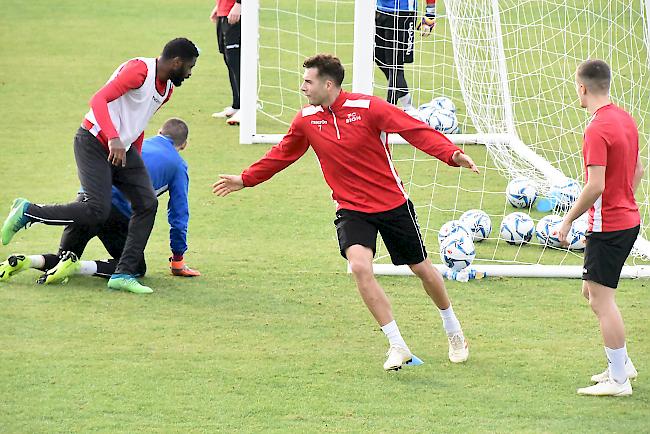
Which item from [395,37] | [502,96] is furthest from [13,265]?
[502,96]

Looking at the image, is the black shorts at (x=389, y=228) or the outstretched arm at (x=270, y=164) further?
the outstretched arm at (x=270, y=164)

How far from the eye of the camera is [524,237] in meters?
8.81

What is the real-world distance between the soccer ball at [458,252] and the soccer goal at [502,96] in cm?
21

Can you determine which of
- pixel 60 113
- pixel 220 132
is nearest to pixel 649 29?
pixel 220 132

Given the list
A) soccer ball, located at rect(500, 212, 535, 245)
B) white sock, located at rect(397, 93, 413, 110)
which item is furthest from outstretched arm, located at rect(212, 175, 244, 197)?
white sock, located at rect(397, 93, 413, 110)

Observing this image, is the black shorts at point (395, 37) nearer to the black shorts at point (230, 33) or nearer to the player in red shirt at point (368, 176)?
the black shorts at point (230, 33)

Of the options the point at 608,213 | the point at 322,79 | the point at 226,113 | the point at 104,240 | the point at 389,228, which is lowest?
the point at 104,240

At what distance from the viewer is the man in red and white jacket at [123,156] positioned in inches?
290

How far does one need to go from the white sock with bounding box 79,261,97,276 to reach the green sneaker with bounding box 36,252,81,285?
1.3 inches

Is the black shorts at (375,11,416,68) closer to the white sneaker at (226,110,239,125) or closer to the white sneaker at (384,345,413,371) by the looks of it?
the white sneaker at (226,110,239,125)

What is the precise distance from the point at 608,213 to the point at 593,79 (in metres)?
0.68

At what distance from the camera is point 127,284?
7.57m

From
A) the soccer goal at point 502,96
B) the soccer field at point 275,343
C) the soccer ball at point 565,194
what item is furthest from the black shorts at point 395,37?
the soccer ball at point 565,194

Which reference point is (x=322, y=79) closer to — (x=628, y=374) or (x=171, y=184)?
(x=171, y=184)
